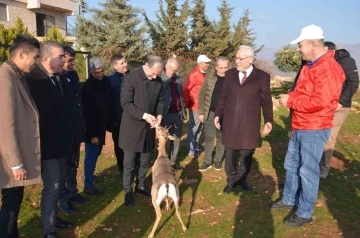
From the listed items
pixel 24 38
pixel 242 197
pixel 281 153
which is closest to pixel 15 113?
pixel 24 38

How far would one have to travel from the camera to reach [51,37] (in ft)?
64.2

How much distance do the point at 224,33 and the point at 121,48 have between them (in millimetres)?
14069

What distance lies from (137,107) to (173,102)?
179 centimetres

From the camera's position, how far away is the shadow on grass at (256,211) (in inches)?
167

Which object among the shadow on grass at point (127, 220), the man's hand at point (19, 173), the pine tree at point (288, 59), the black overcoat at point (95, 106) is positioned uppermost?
the pine tree at point (288, 59)

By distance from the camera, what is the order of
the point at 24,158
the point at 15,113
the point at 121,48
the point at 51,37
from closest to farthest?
1. the point at 15,113
2. the point at 24,158
3. the point at 51,37
4. the point at 121,48

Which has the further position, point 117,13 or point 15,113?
point 117,13

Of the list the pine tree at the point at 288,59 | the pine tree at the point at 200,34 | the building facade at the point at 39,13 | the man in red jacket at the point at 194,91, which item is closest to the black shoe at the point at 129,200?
the man in red jacket at the point at 194,91

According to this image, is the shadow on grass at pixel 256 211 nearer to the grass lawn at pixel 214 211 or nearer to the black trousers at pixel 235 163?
the grass lawn at pixel 214 211

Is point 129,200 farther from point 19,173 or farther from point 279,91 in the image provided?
point 279,91

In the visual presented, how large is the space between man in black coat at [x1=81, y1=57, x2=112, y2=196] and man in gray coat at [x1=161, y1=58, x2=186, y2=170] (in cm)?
128

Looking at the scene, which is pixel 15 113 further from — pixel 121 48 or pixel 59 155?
pixel 121 48

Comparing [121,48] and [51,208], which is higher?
[121,48]

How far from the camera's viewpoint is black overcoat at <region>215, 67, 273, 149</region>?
4.88 m
